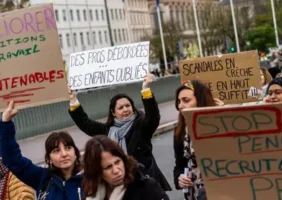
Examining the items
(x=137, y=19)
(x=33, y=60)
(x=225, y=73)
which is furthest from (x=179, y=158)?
(x=137, y=19)

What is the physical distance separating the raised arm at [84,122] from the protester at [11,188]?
4.29 feet

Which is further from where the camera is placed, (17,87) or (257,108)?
(17,87)

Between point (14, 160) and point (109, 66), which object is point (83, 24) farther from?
point (14, 160)

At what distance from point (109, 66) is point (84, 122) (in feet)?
7.79

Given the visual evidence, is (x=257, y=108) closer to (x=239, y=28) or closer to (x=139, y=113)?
(x=139, y=113)

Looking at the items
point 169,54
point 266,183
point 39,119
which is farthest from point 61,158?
point 169,54

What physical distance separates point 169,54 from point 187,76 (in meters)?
77.3

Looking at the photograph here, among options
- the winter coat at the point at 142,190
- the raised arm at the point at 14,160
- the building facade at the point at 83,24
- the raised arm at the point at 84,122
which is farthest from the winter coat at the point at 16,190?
the building facade at the point at 83,24

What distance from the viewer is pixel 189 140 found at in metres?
5.70

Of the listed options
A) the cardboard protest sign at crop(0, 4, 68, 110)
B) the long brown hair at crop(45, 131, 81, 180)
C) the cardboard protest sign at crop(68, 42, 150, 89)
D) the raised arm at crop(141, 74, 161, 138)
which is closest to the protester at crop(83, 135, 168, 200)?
the long brown hair at crop(45, 131, 81, 180)

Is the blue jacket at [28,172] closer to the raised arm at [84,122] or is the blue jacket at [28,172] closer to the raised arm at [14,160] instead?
the raised arm at [14,160]

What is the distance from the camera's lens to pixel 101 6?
90.0 m

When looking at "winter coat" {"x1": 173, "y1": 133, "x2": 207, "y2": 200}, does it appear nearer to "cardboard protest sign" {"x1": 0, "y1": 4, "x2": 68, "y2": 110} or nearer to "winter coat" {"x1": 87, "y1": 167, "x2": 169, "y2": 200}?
"cardboard protest sign" {"x1": 0, "y1": 4, "x2": 68, "y2": 110}

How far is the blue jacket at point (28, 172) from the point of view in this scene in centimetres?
519
